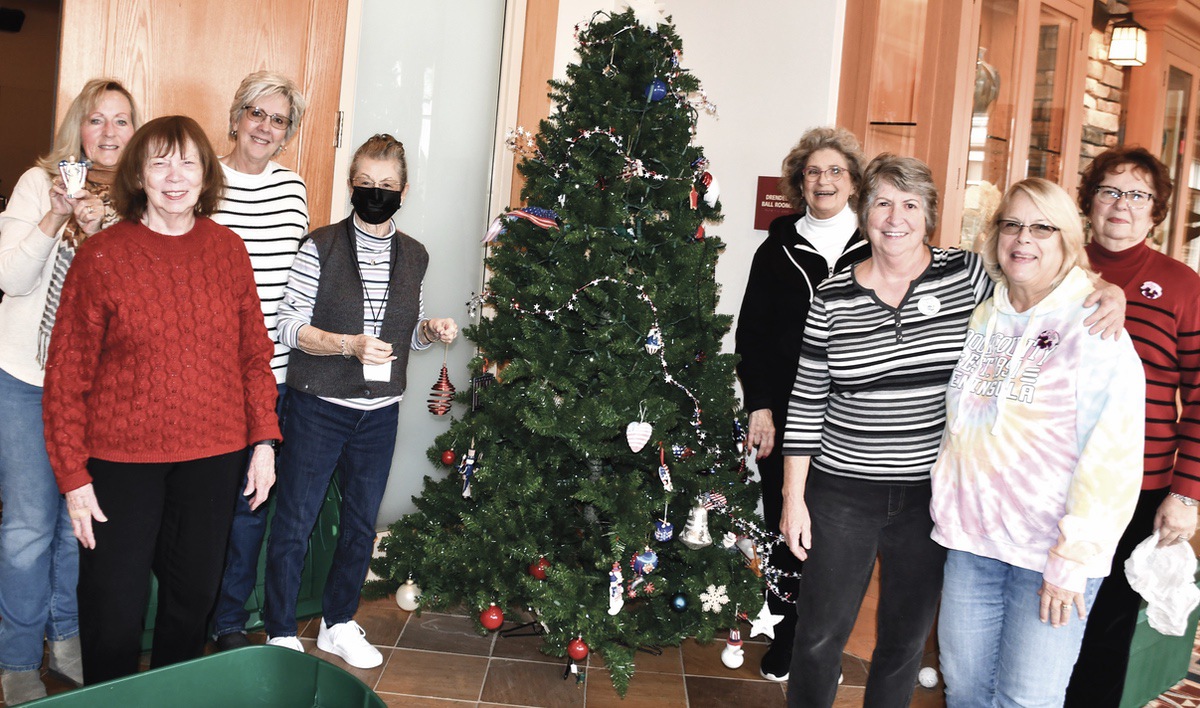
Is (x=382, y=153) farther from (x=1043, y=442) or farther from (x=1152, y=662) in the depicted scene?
(x=1152, y=662)

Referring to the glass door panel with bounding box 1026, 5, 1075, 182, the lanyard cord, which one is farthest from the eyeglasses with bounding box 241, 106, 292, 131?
the glass door panel with bounding box 1026, 5, 1075, 182

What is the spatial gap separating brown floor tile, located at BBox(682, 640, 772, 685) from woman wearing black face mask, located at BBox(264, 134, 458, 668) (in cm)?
108

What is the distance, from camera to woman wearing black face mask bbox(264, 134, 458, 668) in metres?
2.61

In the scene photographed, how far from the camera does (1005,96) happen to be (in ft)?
13.9

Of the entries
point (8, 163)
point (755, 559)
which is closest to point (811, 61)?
point (755, 559)

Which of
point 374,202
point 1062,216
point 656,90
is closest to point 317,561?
point 374,202

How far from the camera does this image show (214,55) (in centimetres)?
314

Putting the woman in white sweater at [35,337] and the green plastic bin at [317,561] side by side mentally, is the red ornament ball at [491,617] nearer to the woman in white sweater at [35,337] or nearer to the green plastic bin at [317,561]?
the green plastic bin at [317,561]

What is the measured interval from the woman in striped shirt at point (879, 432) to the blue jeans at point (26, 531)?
191cm

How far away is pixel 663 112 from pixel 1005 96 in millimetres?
2132

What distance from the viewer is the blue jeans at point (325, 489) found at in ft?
8.89

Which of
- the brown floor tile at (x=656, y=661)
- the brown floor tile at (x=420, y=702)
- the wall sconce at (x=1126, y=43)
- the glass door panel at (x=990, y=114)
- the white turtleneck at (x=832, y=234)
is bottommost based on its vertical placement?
the brown floor tile at (x=420, y=702)

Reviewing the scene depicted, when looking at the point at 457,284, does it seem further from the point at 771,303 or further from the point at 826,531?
the point at 826,531

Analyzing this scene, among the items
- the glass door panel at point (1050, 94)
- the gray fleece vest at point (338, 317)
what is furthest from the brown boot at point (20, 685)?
the glass door panel at point (1050, 94)
